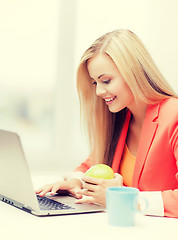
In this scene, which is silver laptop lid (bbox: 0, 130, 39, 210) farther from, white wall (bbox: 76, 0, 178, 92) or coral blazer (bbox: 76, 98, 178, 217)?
white wall (bbox: 76, 0, 178, 92)

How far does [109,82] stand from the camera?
1.72 metres

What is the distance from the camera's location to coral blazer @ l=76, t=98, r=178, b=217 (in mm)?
1626

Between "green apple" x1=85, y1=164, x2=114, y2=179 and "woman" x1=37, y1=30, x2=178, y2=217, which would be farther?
"woman" x1=37, y1=30, x2=178, y2=217

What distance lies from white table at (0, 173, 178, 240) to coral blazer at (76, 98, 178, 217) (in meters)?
0.43

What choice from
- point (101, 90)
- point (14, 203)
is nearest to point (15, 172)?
point (14, 203)

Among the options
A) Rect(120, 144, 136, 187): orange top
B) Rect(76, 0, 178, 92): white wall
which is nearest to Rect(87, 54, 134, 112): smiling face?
Rect(120, 144, 136, 187): orange top

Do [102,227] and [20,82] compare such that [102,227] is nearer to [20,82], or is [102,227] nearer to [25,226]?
[25,226]

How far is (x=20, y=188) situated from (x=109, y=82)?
0.67 meters

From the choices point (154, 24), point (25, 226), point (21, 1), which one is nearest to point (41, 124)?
point (21, 1)

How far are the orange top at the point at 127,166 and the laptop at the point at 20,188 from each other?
0.48 metres

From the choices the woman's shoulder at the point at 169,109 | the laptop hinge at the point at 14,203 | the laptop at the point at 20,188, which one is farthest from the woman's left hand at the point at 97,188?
the woman's shoulder at the point at 169,109

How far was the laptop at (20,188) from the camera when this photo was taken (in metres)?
1.16

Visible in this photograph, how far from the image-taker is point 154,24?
2840 millimetres

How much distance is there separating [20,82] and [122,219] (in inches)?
77.9
